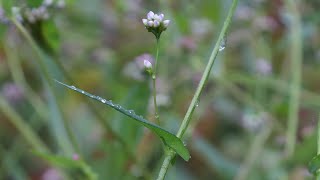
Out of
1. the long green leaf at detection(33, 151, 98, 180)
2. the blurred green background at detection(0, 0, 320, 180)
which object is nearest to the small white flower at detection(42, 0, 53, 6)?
the blurred green background at detection(0, 0, 320, 180)

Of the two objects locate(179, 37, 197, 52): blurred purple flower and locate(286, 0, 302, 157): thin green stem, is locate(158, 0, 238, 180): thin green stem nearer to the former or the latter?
locate(286, 0, 302, 157): thin green stem

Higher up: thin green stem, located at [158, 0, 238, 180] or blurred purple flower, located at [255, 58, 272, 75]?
blurred purple flower, located at [255, 58, 272, 75]

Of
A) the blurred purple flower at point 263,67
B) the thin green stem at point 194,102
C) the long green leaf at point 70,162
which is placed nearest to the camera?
the thin green stem at point 194,102

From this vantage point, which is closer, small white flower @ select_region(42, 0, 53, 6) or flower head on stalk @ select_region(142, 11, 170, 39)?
flower head on stalk @ select_region(142, 11, 170, 39)

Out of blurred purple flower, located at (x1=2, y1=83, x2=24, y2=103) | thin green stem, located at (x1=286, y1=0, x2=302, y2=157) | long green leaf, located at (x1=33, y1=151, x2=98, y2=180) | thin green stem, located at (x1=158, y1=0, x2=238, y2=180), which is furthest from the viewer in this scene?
blurred purple flower, located at (x1=2, y1=83, x2=24, y2=103)

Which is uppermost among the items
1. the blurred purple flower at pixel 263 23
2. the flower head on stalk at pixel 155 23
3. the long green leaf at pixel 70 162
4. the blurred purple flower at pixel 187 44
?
the blurred purple flower at pixel 263 23

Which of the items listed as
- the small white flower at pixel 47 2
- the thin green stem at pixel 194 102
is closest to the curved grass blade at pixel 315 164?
the thin green stem at pixel 194 102

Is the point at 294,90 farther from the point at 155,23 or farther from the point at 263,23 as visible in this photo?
the point at 155,23

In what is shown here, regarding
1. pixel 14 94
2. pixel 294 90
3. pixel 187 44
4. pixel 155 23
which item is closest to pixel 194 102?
pixel 155 23

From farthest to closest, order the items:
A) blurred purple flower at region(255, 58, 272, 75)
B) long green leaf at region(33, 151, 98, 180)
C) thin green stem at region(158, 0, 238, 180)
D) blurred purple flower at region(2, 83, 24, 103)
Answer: blurred purple flower at region(2, 83, 24, 103) < blurred purple flower at region(255, 58, 272, 75) < long green leaf at region(33, 151, 98, 180) < thin green stem at region(158, 0, 238, 180)

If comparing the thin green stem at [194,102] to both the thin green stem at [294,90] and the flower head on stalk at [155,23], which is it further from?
the thin green stem at [294,90]
